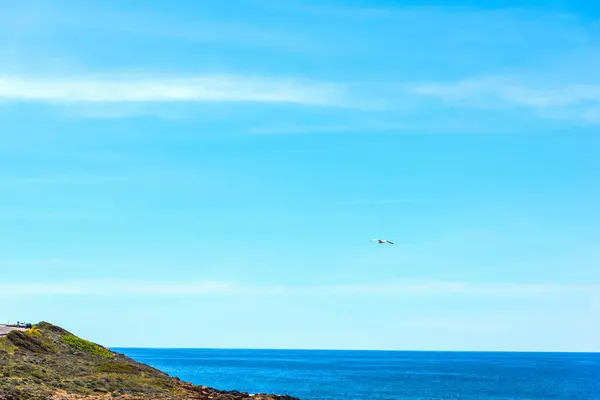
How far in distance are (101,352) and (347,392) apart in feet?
195

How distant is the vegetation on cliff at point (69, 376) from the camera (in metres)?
51.2

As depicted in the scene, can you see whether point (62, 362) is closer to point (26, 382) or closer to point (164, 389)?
point (164, 389)

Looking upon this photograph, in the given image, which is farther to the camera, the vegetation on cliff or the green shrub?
the green shrub

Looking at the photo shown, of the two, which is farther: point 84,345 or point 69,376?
point 84,345

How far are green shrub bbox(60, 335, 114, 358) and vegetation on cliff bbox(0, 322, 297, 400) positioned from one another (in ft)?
Result: 0.48

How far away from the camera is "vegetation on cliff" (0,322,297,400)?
168 feet

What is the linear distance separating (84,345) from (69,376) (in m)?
24.9

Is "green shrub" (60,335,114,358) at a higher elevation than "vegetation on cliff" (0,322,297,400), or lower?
higher

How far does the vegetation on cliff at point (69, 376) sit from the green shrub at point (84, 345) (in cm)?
15

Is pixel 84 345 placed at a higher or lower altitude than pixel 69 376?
higher

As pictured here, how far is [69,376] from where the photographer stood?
58781 millimetres

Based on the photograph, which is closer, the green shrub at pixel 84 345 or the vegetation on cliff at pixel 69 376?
the vegetation on cliff at pixel 69 376

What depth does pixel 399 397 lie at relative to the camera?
124 m

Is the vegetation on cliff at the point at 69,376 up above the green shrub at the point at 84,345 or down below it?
below
